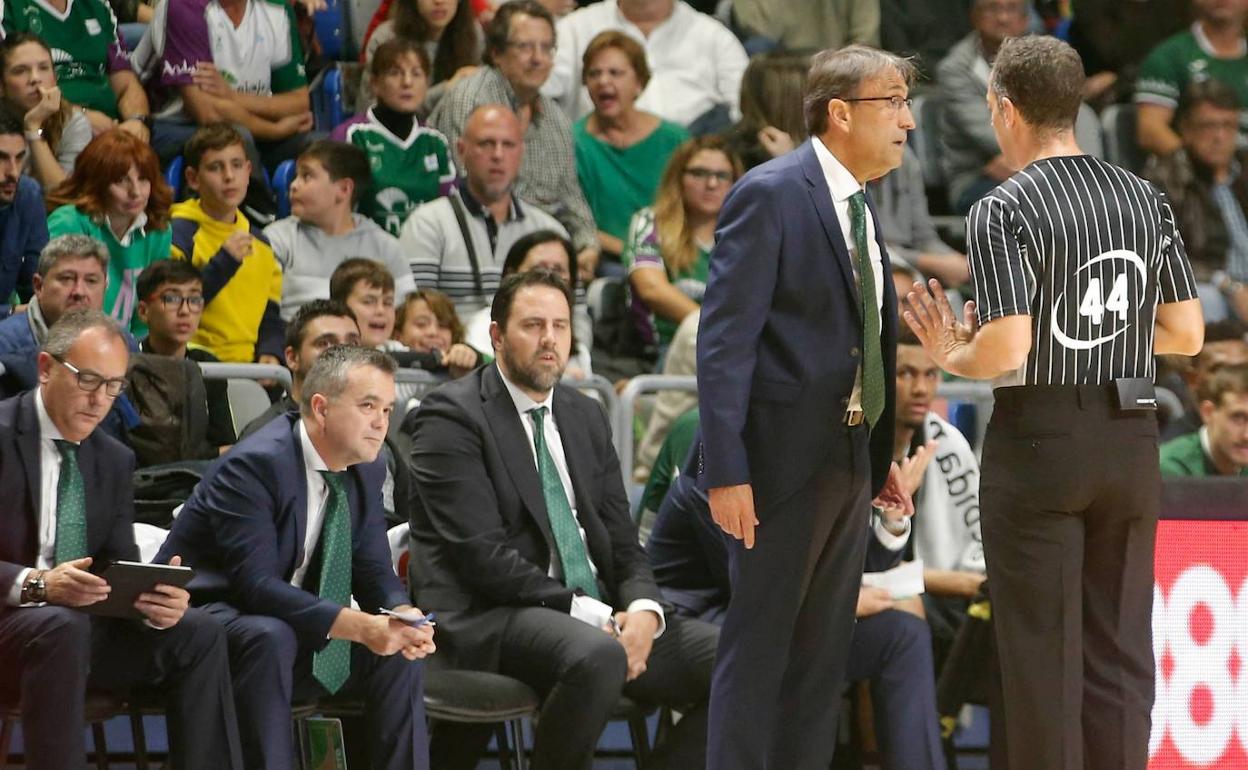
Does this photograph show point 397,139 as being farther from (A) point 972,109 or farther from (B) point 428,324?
(A) point 972,109

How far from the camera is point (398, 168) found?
8.47 metres

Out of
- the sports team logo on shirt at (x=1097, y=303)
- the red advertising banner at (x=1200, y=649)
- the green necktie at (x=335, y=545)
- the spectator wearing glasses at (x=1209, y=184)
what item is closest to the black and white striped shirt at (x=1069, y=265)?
the sports team logo on shirt at (x=1097, y=303)

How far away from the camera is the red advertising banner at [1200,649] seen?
5.49 metres

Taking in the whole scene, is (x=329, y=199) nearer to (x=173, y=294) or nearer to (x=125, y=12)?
(x=173, y=294)

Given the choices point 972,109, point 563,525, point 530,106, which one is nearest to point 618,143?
point 530,106

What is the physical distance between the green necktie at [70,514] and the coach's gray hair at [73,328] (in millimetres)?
315

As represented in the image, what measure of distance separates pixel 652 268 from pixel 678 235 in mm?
191

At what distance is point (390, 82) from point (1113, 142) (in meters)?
3.89

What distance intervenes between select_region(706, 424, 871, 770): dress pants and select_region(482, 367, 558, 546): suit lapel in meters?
1.43

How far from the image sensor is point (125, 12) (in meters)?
8.67

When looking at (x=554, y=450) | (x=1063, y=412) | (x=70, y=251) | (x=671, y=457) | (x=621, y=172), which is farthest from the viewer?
(x=621, y=172)

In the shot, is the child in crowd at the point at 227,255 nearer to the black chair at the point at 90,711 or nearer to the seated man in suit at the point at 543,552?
the seated man in suit at the point at 543,552

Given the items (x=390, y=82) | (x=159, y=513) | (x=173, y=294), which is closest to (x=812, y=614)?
(x=159, y=513)

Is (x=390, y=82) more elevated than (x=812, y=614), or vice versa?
(x=390, y=82)
